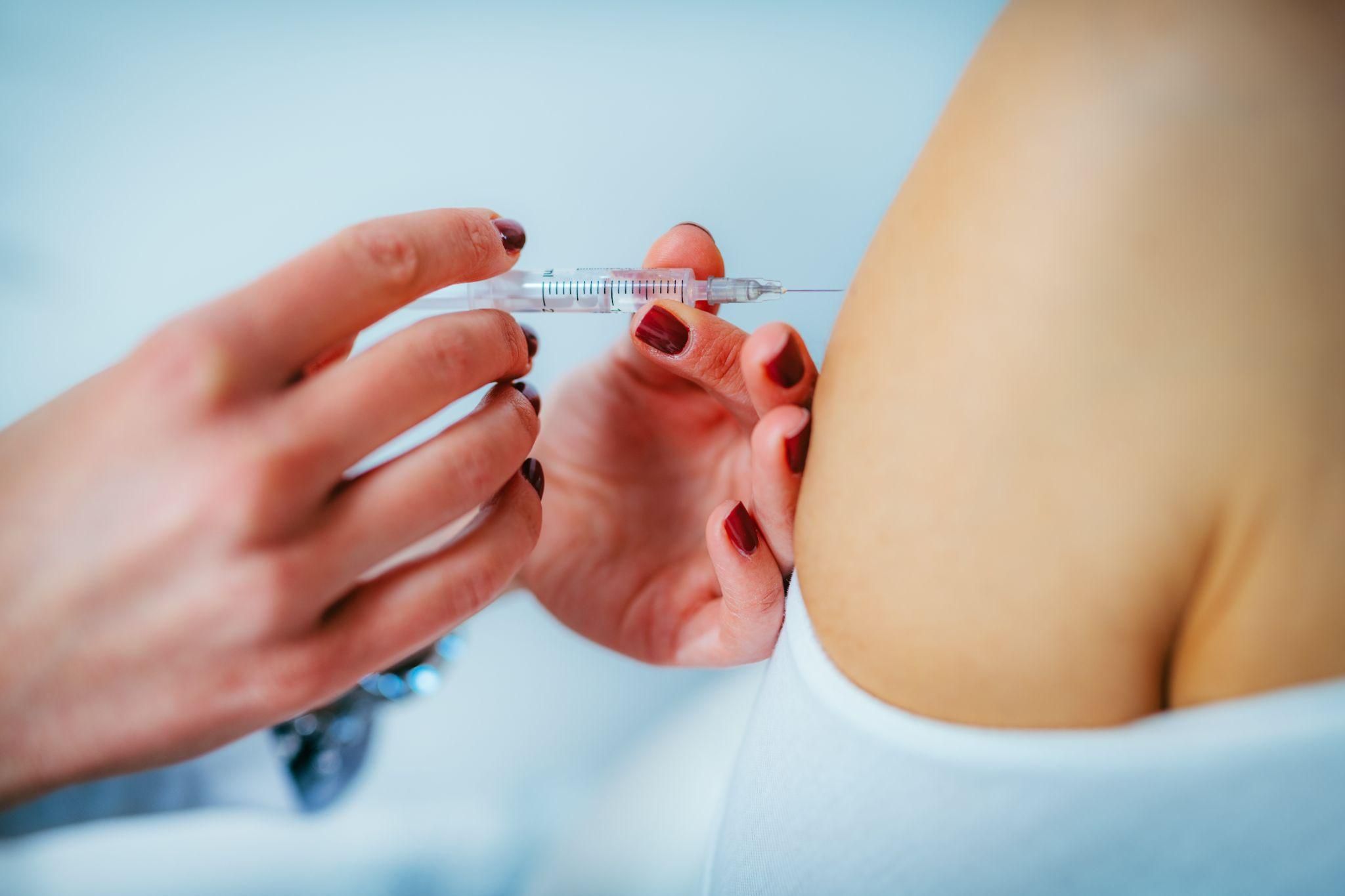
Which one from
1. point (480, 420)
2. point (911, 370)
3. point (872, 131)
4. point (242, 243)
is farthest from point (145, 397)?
point (872, 131)

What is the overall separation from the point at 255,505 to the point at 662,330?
0.96 ft

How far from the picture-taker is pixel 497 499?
0.59m

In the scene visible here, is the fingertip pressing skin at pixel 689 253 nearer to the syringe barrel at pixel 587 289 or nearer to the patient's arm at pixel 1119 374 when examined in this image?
the syringe barrel at pixel 587 289

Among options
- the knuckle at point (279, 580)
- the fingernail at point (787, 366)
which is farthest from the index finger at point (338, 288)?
the fingernail at point (787, 366)

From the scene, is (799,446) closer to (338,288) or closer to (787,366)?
(787,366)

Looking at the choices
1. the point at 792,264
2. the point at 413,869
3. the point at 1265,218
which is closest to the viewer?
the point at 1265,218

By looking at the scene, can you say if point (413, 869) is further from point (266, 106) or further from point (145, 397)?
point (266, 106)

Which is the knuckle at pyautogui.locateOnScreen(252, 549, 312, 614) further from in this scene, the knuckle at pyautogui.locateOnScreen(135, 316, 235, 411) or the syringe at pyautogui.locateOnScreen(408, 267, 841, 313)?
the syringe at pyautogui.locateOnScreen(408, 267, 841, 313)

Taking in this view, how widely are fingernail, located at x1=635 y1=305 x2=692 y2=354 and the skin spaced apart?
0.07 metres

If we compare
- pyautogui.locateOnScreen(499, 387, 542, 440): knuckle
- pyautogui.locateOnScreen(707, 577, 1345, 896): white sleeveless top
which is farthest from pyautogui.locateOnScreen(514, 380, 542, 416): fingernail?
pyautogui.locateOnScreen(707, 577, 1345, 896): white sleeveless top

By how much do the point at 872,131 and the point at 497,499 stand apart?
2.63 ft

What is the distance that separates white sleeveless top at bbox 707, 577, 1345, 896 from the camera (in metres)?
0.40

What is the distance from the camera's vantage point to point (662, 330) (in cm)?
60

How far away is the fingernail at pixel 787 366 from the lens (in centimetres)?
54
